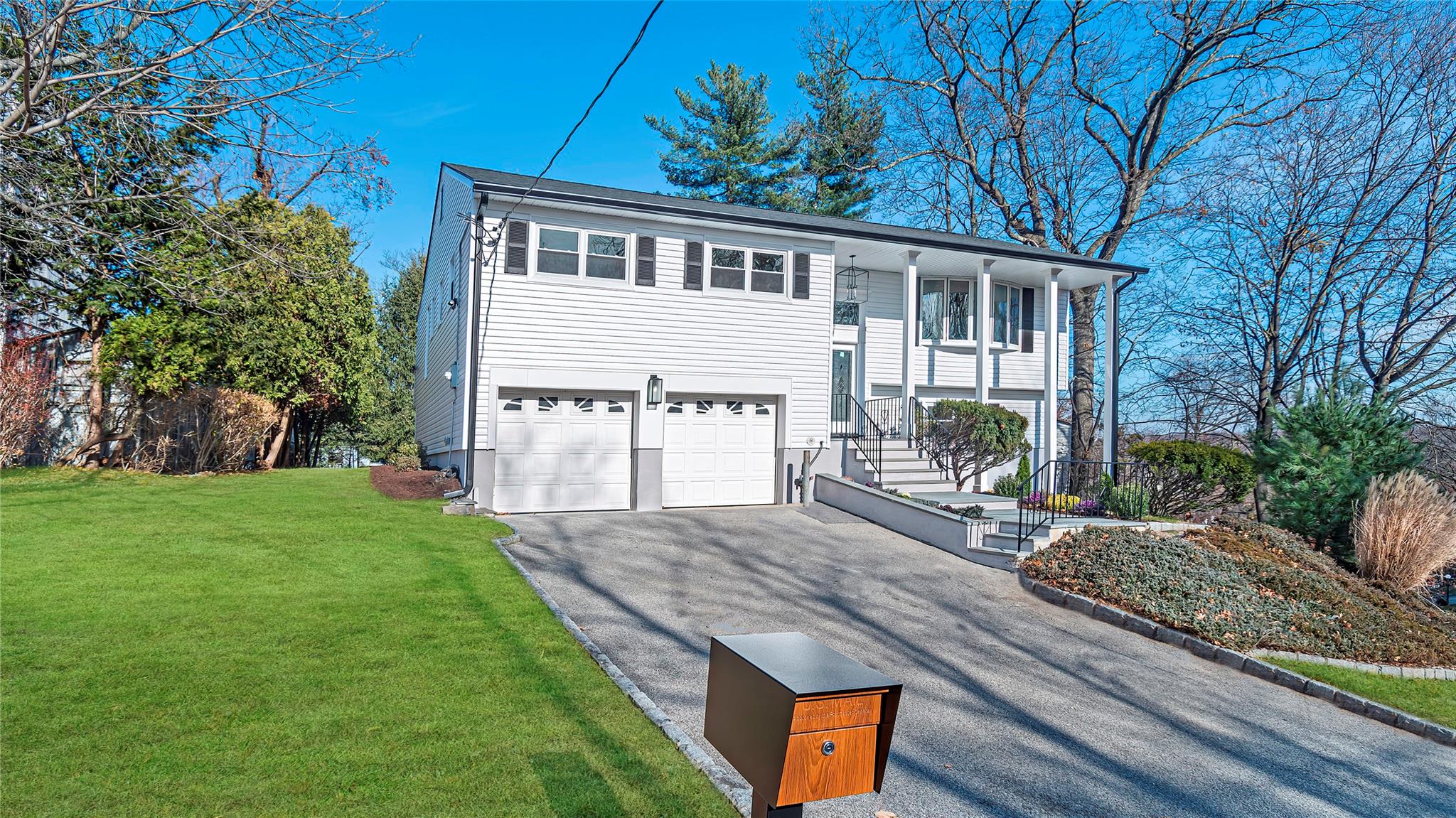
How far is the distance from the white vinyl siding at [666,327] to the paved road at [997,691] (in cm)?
347

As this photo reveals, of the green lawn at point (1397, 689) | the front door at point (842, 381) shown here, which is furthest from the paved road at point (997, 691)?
the front door at point (842, 381)

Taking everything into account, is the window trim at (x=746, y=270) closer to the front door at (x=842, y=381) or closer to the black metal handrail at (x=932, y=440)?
the front door at (x=842, y=381)

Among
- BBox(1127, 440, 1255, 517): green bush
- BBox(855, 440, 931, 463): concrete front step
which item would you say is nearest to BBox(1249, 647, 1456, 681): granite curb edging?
BBox(1127, 440, 1255, 517): green bush

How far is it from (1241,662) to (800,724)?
24.4 feet

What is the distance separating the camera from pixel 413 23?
6.88 metres

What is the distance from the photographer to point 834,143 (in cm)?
2759

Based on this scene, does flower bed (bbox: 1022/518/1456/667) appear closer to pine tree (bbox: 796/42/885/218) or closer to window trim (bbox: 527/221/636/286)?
window trim (bbox: 527/221/636/286)

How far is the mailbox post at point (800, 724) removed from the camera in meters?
1.77

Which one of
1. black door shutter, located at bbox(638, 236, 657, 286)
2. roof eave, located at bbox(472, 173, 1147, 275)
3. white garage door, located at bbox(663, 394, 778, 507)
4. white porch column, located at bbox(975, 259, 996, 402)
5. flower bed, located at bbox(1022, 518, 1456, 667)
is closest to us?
flower bed, located at bbox(1022, 518, 1456, 667)

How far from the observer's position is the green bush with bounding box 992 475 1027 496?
15.5 m

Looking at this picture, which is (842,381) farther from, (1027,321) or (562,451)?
(562,451)

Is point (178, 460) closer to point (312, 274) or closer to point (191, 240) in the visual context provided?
point (191, 240)

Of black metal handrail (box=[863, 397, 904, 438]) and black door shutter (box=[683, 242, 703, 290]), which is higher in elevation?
black door shutter (box=[683, 242, 703, 290])

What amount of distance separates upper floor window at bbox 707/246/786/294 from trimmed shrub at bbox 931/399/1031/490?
13.4ft
